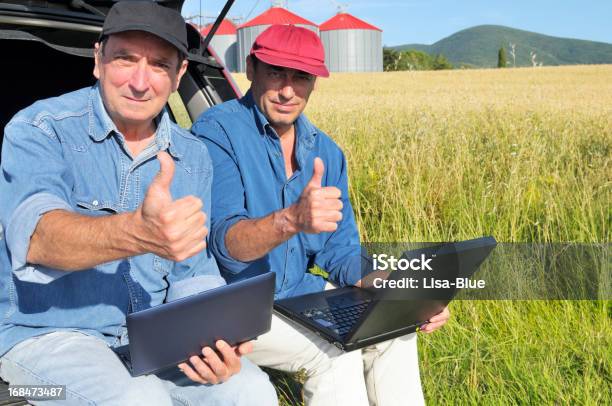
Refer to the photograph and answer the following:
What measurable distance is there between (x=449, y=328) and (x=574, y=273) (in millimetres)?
734

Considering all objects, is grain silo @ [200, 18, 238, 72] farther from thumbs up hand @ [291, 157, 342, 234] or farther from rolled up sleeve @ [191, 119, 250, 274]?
thumbs up hand @ [291, 157, 342, 234]

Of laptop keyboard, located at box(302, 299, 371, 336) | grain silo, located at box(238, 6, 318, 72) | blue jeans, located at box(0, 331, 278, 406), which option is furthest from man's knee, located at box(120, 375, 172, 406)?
grain silo, located at box(238, 6, 318, 72)

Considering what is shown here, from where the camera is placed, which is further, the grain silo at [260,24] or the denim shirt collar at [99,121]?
the grain silo at [260,24]

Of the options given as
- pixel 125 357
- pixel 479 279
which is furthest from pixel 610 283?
pixel 125 357

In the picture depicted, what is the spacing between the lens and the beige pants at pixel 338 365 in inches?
78.6

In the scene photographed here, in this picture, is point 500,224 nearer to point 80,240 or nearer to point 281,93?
point 281,93

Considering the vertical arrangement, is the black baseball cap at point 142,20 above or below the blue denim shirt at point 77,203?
above

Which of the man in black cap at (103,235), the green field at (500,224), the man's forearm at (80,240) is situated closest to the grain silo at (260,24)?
the green field at (500,224)

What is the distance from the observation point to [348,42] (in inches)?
2286

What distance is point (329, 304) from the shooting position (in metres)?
2.23

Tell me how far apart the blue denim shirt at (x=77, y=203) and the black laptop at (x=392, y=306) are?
0.33m

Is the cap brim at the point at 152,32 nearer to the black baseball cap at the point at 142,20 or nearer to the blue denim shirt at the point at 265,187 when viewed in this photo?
the black baseball cap at the point at 142,20

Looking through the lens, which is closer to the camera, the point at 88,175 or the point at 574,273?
the point at 88,175

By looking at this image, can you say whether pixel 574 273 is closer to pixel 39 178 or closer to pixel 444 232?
pixel 444 232
